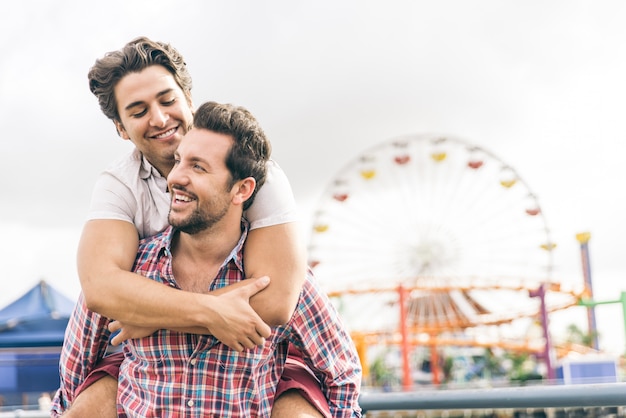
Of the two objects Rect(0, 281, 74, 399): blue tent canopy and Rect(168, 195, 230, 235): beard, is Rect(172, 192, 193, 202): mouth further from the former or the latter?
Rect(0, 281, 74, 399): blue tent canopy

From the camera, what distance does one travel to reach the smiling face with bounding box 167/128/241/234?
167 cm

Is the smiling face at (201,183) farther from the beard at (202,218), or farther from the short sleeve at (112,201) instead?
the short sleeve at (112,201)

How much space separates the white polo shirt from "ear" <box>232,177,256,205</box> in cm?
4

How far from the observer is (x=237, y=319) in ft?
5.33

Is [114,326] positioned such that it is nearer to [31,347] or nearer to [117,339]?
[117,339]

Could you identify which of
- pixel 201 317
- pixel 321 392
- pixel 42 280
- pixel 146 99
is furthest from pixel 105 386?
pixel 42 280

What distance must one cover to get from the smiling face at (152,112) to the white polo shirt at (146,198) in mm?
55

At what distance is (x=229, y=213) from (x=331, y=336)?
1.17 ft

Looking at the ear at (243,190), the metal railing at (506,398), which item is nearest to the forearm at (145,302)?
the ear at (243,190)

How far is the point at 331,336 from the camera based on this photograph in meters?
1.82

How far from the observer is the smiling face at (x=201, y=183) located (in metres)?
1.67

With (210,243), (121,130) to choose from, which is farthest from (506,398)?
(121,130)

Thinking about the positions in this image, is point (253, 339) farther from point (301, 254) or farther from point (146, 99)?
point (146, 99)

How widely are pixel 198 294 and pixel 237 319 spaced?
9 cm
